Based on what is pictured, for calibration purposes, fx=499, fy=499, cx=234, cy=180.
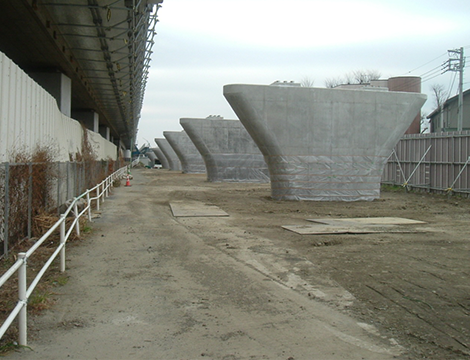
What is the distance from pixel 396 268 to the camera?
8.42 m

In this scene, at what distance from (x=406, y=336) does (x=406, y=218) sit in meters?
11.7

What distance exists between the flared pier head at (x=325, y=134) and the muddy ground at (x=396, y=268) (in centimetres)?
406

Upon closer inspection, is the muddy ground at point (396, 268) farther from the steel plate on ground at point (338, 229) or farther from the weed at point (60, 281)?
the weed at point (60, 281)

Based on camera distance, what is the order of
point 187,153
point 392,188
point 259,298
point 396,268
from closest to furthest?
point 259,298 < point 396,268 < point 392,188 < point 187,153

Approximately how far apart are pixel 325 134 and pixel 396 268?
44.4 feet

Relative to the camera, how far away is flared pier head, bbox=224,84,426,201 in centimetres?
2097

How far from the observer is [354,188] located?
21938mm

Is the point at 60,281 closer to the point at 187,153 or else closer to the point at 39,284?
the point at 39,284

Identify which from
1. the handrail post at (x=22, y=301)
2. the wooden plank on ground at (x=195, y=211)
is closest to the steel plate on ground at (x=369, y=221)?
the wooden plank on ground at (x=195, y=211)

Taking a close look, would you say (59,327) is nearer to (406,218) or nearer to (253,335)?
(253,335)

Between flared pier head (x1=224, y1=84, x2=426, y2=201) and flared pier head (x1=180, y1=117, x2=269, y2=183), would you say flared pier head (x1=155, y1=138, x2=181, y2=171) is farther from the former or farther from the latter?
flared pier head (x1=224, y1=84, x2=426, y2=201)

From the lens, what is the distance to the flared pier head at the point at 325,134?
20969 mm

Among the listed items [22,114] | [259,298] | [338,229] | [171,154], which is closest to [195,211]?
[338,229]

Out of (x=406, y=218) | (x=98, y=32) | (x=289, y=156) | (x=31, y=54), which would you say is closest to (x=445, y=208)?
(x=406, y=218)
